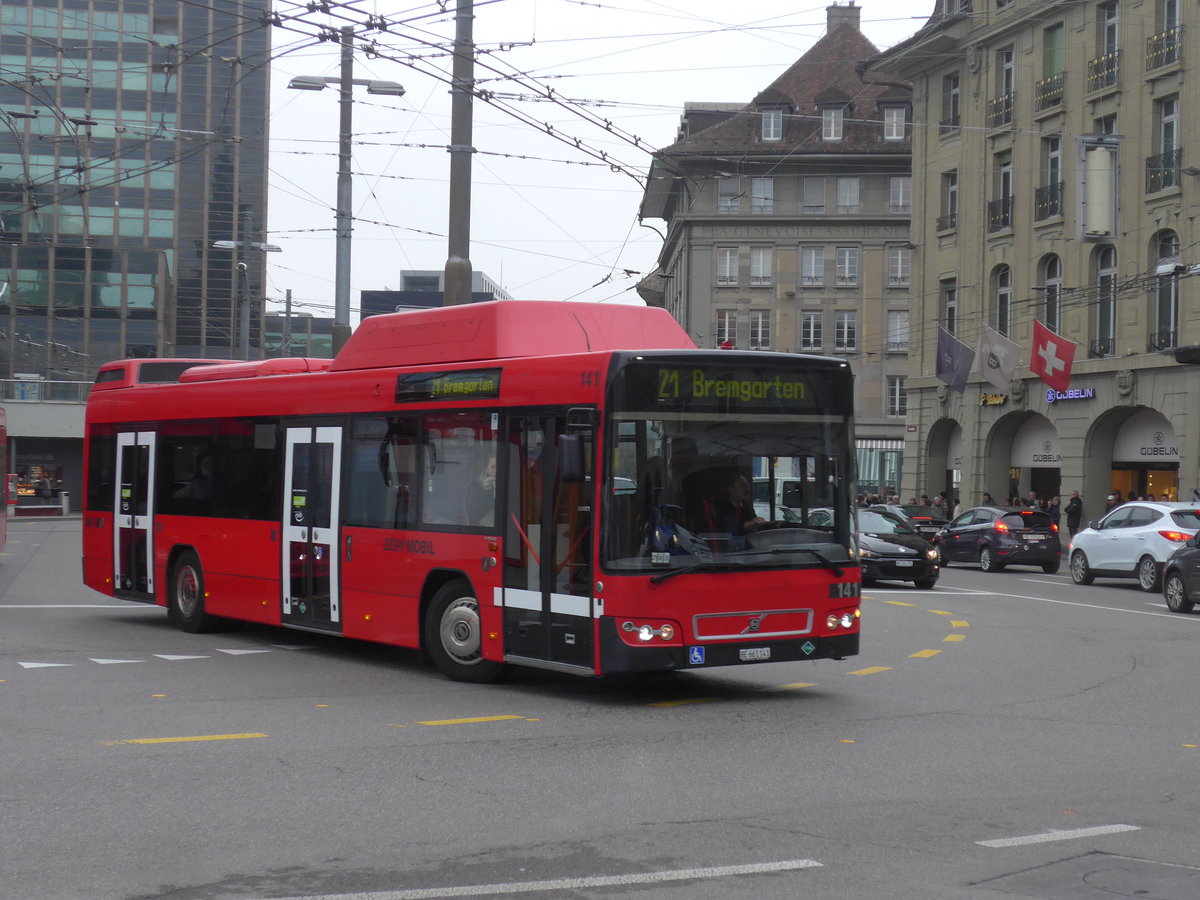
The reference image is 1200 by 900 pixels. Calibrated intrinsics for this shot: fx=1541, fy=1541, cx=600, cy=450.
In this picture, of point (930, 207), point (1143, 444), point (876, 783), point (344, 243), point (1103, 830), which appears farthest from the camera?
point (930, 207)

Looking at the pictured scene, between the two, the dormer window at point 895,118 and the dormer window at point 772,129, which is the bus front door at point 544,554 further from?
the dormer window at point 895,118

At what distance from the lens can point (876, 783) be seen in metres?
8.13

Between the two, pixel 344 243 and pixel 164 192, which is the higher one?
pixel 164 192

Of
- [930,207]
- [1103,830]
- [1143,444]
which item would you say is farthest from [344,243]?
[930,207]

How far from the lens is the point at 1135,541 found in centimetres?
2698

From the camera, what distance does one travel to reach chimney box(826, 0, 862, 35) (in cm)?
7794

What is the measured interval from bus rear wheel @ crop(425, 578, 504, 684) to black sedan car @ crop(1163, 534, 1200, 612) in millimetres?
12901

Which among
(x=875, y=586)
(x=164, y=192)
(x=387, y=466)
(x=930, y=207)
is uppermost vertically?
(x=164, y=192)

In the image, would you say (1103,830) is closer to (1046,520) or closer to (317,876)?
(317,876)

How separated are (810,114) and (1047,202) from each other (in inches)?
1170

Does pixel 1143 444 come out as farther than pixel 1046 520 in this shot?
Yes

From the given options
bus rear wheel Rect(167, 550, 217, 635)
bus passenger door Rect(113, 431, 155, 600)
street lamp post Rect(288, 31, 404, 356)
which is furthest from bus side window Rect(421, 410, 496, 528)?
street lamp post Rect(288, 31, 404, 356)

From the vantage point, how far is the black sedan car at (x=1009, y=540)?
109ft

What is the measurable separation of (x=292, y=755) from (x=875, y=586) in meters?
19.7
